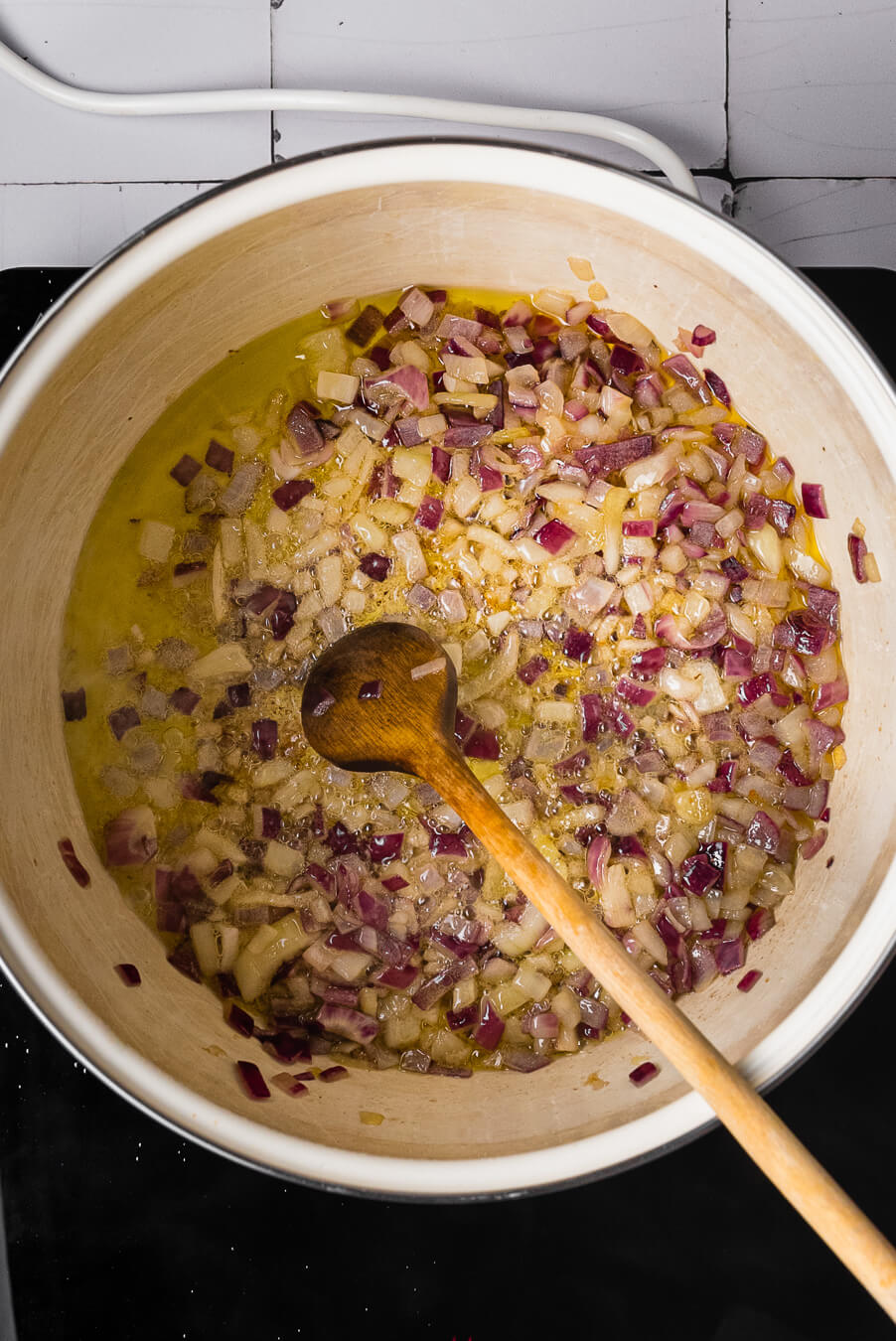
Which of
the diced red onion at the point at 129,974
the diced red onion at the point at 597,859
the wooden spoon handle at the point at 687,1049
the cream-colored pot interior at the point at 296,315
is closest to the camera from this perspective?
Result: the wooden spoon handle at the point at 687,1049

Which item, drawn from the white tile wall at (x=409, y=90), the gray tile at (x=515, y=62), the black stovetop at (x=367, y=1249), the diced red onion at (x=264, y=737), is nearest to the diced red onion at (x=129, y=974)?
the black stovetop at (x=367, y=1249)

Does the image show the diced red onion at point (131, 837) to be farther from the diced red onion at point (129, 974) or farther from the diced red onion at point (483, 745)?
the diced red onion at point (483, 745)

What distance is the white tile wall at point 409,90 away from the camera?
993 millimetres

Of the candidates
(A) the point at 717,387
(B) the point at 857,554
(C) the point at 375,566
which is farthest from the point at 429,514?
(B) the point at 857,554

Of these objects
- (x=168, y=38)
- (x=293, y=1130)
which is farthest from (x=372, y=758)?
(x=168, y=38)

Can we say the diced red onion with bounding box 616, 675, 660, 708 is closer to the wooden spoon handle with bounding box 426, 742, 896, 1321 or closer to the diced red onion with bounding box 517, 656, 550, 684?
the diced red onion with bounding box 517, 656, 550, 684

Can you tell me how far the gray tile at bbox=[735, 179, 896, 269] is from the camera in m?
0.99

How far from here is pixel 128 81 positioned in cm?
100

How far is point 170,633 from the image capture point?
1005mm

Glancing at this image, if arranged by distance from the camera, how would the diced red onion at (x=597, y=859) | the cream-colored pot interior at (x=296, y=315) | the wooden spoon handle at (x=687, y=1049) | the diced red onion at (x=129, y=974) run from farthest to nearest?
the diced red onion at (x=597, y=859) < the diced red onion at (x=129, y=974) < the cream-colored pot interior at (x=296, y=315) < the wooden spoon handle at (x=687, y=1049)

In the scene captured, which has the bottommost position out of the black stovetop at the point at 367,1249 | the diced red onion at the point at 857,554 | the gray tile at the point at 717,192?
the black stovetop at the point at 367,1249

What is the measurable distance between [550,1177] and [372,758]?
392mm

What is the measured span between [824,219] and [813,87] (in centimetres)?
14

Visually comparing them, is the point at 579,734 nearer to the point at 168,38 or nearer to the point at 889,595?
the point at 889,595
